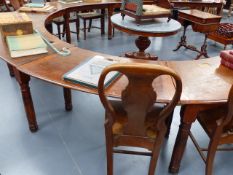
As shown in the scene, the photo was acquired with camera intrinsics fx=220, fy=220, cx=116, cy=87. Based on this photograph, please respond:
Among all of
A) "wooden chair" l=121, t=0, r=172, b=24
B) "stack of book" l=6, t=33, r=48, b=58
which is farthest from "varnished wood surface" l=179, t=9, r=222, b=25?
"stack of book" l=6, t=33, r=48, b=58

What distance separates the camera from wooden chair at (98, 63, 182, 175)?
959mm

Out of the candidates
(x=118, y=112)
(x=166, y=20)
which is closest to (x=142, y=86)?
(x=118, y=112)

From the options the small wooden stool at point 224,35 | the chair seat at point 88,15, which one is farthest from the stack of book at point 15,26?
the small wooden stool at point 224,35

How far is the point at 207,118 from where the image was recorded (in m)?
1.55

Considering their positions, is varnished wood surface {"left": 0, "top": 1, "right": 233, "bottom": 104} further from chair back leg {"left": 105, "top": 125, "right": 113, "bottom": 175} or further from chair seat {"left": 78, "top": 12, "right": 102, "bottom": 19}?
chair seat {"left": 78, "top": 12, "right": 102, "bottom": 19}

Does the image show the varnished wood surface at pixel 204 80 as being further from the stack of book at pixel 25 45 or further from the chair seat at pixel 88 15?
the chair seat at pixel 88 15

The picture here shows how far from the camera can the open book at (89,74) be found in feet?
4.32

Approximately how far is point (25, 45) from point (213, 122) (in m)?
1.48

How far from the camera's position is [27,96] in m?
1.86

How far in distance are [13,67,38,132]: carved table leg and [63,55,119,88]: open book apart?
0.55 meters

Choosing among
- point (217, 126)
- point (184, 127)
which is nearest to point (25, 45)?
point (184, 127)

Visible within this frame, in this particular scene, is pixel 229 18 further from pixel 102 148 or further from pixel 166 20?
pixel 102 148

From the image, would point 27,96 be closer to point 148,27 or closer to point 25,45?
point 25,45

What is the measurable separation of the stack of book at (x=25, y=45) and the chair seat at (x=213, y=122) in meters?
1.28
